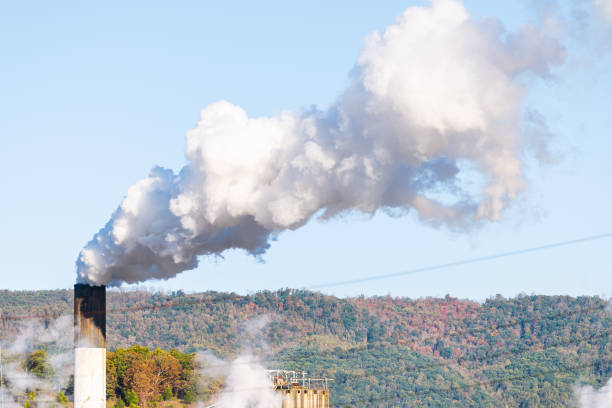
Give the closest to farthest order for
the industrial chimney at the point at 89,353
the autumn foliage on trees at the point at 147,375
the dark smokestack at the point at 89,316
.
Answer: the industrial chimney at the point at 89,353 → the dark smokestack at the point at 89,316 → the autumn foliage on trees at the point at 147,375

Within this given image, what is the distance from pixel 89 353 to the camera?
62.4 m

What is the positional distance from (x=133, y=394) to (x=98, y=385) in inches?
2438

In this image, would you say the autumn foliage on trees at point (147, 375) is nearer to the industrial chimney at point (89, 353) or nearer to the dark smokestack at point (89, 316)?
the dark smokestack at point (89, 316)

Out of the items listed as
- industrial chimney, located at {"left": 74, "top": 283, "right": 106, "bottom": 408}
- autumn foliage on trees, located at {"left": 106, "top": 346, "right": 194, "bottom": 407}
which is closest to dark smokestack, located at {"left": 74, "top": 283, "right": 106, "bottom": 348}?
industrial chimney, located at {"left": 74, "top": 283, "right": 106, "bottom": 408}

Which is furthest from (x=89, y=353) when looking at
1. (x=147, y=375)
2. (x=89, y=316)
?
(x=147, y=375)

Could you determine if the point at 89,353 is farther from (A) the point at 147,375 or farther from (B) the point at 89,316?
(A) the point at 147,375

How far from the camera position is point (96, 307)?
211 ft

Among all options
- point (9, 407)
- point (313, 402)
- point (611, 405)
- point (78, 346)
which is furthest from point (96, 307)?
point (611, 405)

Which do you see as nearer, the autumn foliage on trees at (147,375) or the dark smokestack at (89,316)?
the dark smokestack at (89,316)

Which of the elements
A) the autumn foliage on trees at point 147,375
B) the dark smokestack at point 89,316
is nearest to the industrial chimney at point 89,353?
the dark smokestack at point 89,316

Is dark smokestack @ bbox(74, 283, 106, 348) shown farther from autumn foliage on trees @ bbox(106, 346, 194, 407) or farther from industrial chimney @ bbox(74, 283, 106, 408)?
autumn foliage on trees @ bbox(106, 346, 194, 407)

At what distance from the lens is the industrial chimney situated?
203 ft

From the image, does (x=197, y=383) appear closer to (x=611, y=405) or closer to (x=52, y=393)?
(x=52, y=393)

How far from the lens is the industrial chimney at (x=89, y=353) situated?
6175cm
